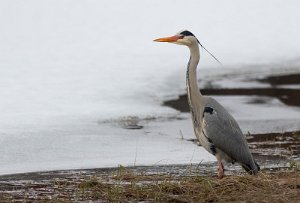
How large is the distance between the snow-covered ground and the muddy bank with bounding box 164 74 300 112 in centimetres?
30

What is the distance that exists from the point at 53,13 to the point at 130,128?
22.2 feet

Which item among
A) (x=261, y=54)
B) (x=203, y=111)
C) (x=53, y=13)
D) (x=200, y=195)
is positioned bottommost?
(x=200, y=195)

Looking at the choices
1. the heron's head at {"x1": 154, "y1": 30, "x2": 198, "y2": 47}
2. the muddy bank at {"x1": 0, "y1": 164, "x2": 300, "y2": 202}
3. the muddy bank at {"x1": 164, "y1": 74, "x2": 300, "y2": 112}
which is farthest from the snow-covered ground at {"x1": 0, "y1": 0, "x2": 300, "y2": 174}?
the heron's head at {"x1": 154, "y1": 30, "x2": 198, "y2": 47}

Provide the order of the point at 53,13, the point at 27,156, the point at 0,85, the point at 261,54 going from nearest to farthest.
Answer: the point at 27,156 → the point at 0,85 → the point at 261,54 → the point at 53,13

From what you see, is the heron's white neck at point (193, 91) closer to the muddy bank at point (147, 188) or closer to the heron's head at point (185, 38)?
the heron's head at point (185, 38)

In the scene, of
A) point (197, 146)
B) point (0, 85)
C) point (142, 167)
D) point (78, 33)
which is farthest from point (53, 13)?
point (142, 167)

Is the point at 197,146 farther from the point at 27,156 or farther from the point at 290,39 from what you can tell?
the point at 290,39

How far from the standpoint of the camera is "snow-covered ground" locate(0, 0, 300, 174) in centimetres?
991

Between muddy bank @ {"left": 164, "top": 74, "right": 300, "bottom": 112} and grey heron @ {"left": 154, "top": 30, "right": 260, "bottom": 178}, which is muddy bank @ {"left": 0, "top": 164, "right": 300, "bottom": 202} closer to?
grey heron @ {"left": 154, "top": 30, "right": 260, "bottom": 178}

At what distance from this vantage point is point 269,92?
13.7 m

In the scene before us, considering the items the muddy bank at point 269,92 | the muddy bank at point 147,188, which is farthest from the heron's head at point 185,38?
the muddy bank at point 269,92

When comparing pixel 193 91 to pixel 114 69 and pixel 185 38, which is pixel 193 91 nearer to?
pixel 185 38

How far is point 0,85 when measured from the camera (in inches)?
516

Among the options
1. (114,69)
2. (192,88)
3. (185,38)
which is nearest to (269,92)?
(114,69)
